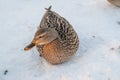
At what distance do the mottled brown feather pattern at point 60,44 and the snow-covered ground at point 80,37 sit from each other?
16 cm

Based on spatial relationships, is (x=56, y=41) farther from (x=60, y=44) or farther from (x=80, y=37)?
(x=80, y=37)

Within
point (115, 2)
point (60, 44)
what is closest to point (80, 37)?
point (60, 44)

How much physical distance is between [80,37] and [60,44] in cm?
75

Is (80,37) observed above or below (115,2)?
below

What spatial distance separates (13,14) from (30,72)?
1511 millimetres

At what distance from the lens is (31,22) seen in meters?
5.87

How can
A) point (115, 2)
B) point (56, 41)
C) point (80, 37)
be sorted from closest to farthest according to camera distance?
point (56, 41)
point (80, 37)
point (115, 2)

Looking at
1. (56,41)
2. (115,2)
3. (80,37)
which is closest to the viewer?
(56,41)

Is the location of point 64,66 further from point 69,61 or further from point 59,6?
point 59,6

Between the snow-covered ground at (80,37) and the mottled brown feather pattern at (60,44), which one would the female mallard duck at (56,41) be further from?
the snow-covered ground at (80,37)

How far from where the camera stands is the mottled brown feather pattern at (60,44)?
480 centimetres

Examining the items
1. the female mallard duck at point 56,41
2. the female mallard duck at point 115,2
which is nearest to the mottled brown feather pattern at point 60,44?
the female mallard duck at point 56,41

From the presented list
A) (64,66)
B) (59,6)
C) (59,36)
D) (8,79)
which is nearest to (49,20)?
(59,36)

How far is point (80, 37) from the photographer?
547 centimetres
